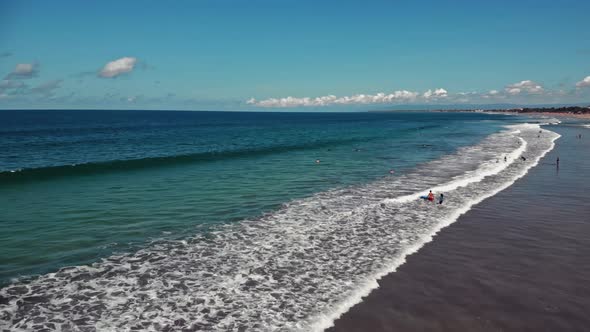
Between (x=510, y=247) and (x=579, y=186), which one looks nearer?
(x=510, y=247)

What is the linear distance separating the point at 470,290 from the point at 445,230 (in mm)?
5554

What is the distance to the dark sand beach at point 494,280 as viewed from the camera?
8719 mm

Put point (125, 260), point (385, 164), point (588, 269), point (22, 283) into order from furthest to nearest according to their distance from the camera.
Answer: point (385, 164) → point (125, 260) → point (588, 269) → point (22, 283)

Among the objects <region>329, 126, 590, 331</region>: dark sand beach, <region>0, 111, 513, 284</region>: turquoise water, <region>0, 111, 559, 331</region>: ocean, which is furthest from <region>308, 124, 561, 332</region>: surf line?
<region>0, 111, 513, 284</region>: turquoise water

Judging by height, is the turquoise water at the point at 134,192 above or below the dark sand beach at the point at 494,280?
above

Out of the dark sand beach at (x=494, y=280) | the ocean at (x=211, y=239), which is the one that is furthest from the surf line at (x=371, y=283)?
the dark sand beach at (x=494, y=280)

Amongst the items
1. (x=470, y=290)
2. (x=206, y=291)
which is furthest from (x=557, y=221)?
(x=206, y=291)

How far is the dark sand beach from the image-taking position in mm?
8719

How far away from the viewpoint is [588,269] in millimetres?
11523

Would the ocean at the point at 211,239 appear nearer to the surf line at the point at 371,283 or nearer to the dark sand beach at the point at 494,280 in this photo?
the surf line at the point at 371,283

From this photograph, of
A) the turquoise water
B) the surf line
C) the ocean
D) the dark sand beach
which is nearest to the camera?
the dark sand beach

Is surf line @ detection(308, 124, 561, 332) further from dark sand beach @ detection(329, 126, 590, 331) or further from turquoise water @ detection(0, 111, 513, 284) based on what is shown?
turquoise water @ detection(0, 111, 513, 284)

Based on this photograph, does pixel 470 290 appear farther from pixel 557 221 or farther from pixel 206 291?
pixel 557 221

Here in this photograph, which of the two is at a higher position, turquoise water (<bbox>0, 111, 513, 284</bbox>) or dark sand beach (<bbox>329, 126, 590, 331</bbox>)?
turquoise water (<bbox>0, 111, 513, 284</bbox>)
